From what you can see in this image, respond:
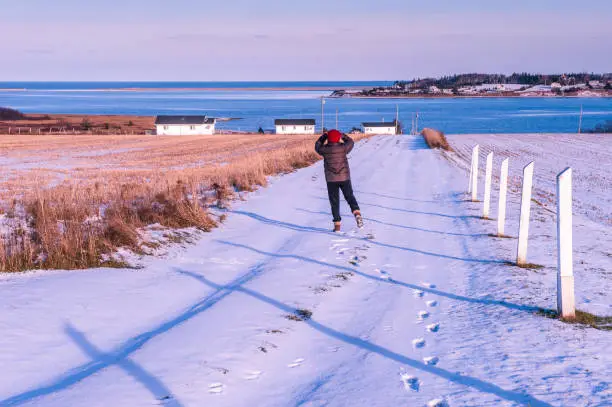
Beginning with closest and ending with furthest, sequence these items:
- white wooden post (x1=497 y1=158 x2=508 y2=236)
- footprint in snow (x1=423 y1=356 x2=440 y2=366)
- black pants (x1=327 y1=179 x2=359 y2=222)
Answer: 1. footprint in snow (x1=423 y1=356 x2=440 y2=366)
2. white wooden post (x1=497 y1=158 x2=508 y2=236)
3. black pants (x1=327 y1=179 x2=359 y2=222)

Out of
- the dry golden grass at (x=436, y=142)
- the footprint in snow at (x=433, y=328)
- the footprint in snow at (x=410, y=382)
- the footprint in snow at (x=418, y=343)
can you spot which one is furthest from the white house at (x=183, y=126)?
the footprint in snow at (x=410, y=382)

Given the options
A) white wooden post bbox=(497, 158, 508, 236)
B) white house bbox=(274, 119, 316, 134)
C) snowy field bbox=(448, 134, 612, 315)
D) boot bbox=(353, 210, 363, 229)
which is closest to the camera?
snowy field bbox=(448, 134, 612, 315)

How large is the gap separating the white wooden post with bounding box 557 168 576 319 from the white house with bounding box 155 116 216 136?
9814 cm

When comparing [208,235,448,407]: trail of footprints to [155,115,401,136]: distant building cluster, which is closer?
[208,235,448,407]: trail of footprints

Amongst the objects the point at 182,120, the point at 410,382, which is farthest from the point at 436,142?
the point at 182,120

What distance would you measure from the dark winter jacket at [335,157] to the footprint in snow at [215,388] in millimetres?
6908

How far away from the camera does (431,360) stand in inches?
223

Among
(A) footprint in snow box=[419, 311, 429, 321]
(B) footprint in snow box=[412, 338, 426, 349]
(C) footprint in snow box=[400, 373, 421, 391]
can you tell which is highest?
(C) footprint in snow box=[400, 373, 421, 391]

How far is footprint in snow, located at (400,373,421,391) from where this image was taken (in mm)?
5072

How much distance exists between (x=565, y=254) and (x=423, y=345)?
6.05ft

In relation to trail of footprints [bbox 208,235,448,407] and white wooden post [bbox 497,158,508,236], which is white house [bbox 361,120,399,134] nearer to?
white wooden post [bbox 497,158,508,236]

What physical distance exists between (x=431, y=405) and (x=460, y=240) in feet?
21.9

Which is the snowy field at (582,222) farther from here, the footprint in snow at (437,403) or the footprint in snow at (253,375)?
the footprint in snow at (253,375)

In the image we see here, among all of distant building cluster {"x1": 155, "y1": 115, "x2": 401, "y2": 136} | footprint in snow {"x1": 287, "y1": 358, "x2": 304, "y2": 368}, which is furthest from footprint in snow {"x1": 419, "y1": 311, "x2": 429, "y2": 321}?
distant building cluster {"x1": 155, "y1": 115, "x2": 401, "y2": 136}
